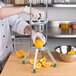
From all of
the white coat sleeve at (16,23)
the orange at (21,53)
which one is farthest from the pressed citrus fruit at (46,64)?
the white coat sleeve at (16,23)

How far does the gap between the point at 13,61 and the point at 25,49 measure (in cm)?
19

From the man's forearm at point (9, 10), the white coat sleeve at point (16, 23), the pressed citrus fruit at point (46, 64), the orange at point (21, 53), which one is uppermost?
the man's forearm at point (9, 10)

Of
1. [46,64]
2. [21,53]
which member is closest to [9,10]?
[21,53]

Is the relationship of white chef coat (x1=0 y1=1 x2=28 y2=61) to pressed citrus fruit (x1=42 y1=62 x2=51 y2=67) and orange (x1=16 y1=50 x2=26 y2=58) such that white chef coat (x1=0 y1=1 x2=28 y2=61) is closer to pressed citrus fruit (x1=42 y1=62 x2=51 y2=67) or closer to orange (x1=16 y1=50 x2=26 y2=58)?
orange (x1=16 y1=50 x2=26 y2=58)

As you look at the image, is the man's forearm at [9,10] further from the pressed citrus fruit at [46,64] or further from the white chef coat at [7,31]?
the pressed citrus fruit at [46,64]

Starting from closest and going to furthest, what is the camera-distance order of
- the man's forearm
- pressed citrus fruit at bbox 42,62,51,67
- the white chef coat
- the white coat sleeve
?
pressed citrus fruit at bbox 42,62,51,67 → the man's forearm → the white chef coat → the white coat sleeve

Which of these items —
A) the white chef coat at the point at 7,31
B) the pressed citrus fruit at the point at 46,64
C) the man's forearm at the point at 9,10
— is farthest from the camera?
the white chef coat at the point at 7,31

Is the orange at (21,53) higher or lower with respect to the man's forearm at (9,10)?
lower

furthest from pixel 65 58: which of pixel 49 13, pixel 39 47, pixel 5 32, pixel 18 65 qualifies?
pixel 49 13

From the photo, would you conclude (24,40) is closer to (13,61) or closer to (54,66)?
(13,61)

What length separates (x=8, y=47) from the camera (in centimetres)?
209

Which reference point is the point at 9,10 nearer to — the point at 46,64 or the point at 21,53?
the point at 21,53

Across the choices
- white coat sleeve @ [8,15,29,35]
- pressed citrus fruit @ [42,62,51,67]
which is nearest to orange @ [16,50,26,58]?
pressed citrus fruit @ [42,62,51,67]

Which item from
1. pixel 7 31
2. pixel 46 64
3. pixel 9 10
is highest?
pixel 9 10
